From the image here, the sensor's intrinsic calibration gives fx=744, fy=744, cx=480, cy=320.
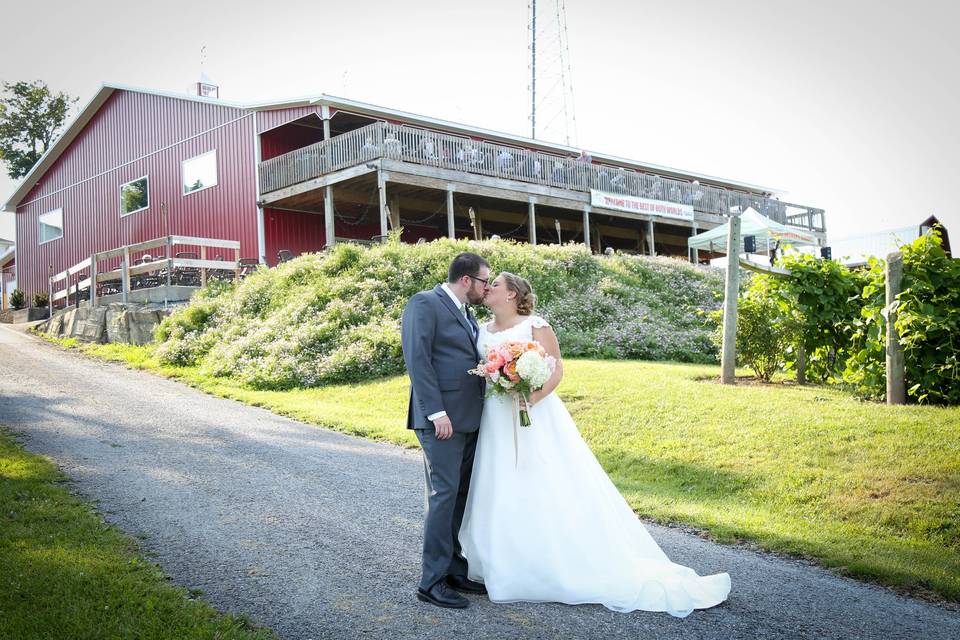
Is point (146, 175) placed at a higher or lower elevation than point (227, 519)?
higher

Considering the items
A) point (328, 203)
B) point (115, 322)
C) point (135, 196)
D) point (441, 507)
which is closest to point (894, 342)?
point (441, 507)

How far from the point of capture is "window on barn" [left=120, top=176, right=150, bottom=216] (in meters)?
26.3

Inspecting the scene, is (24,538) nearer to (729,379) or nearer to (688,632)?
(688,632)

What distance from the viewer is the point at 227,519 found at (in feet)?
18.2

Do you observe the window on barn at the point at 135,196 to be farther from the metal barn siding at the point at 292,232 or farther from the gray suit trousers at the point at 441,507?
the gray suit trousers at the point at 441,507

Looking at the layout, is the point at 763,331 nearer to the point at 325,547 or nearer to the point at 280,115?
the point at 325,547

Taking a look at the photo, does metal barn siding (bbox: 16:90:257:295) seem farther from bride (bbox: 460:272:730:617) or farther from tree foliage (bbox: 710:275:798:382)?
bride (bbox: 460:272:730:617)

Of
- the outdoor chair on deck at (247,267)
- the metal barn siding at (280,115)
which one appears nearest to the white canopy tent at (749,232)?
the metal barn siding at (280,115)

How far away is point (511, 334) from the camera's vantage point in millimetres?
4648

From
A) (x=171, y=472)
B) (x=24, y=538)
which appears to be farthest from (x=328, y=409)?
(x=24, y=538)

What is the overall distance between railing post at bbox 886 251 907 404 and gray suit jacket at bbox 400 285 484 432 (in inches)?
242

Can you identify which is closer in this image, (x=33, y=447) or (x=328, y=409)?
(x=33, y=447)

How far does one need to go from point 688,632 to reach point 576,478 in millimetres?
1072

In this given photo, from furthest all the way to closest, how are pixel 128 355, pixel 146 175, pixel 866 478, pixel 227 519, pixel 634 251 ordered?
pixel 634 251 < pixel 146 175 < pixel 128 355 < pixel 866 478 < pixel 227 519
